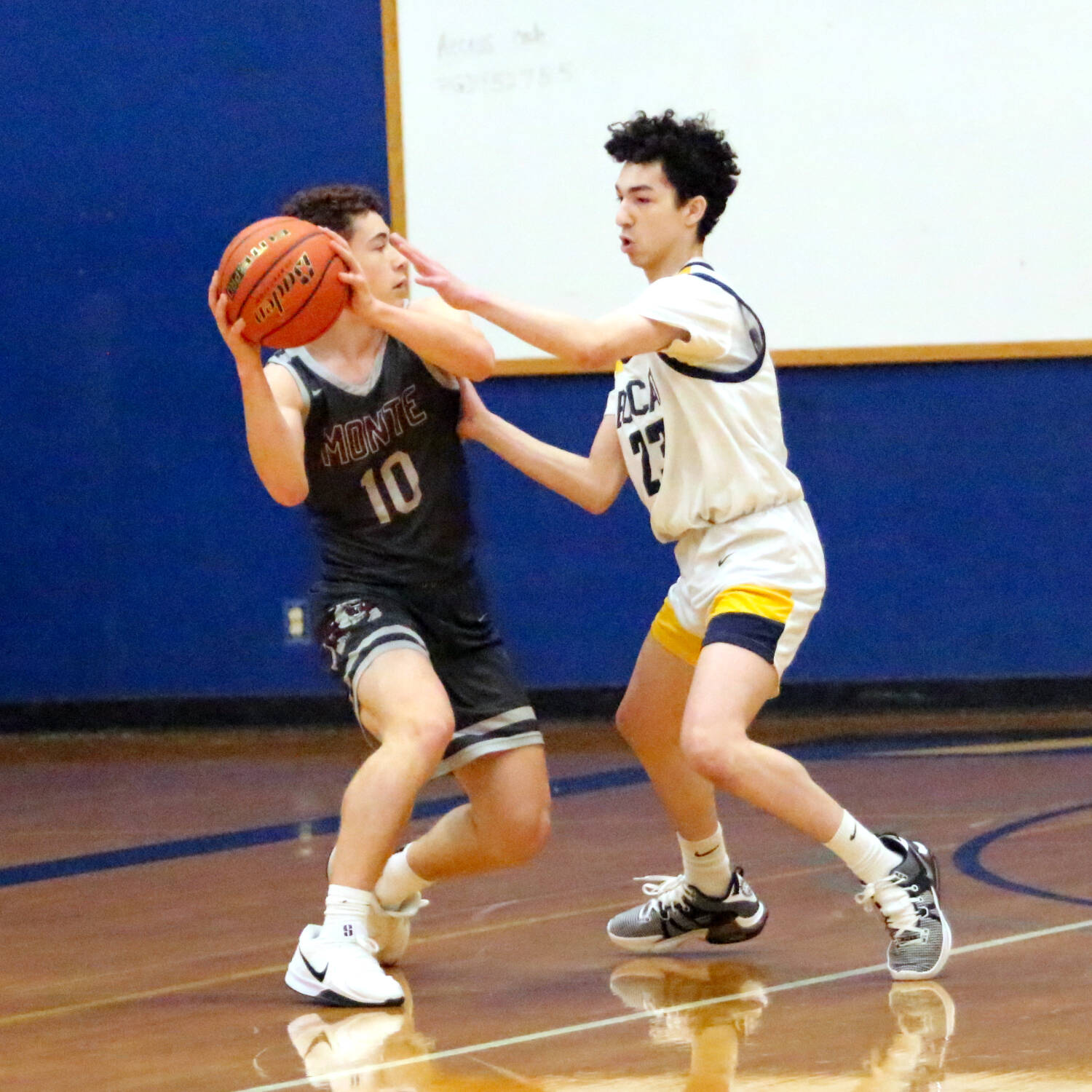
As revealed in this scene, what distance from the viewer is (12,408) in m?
6.63

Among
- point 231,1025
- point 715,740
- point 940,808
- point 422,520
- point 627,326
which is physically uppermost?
point 627,326

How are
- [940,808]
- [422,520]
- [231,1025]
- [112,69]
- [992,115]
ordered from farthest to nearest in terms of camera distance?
[112,69], [992,115], [940,808], [422,520], [231,1025]

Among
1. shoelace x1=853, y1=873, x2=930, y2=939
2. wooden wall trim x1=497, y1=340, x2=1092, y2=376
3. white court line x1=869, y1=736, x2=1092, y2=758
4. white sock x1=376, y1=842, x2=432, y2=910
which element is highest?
wooden wall trim x1=497, y1=340, x2=1092, y2=376

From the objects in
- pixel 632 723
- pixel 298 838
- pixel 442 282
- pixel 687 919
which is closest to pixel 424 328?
pixel 442 282

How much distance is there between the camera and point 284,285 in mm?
3029

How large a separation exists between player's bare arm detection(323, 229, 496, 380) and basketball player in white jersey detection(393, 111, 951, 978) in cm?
12

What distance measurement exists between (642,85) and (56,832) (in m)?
3.19

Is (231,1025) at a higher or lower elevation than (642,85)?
lower

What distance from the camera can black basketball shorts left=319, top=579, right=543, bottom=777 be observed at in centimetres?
326

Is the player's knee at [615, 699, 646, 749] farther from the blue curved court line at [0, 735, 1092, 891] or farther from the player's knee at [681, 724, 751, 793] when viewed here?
the blue curved court line at [0, 735, 1092, 891]

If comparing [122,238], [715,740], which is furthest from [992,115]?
[715,740]

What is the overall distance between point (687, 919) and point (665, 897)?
59 mm

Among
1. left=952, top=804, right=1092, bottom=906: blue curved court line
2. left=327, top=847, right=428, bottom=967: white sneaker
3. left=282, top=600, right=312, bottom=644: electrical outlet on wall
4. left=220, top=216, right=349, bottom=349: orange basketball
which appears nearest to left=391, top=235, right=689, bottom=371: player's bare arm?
left=220, top=216, right=349, bottom=349: orange basketball

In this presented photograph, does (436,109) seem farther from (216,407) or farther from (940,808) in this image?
(940,808)
